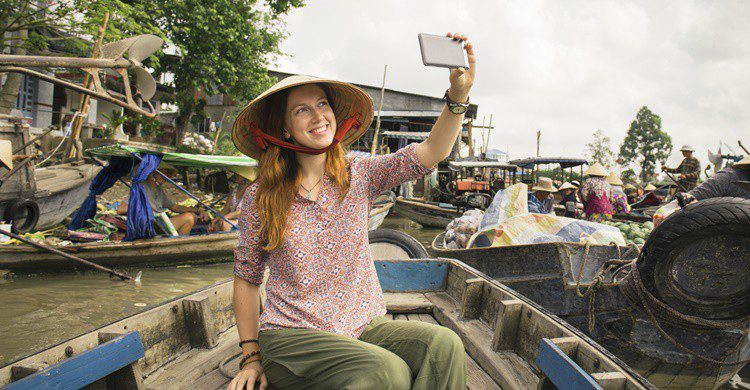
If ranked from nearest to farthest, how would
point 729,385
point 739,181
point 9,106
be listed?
1. point 739,181
2. point 729,385
3. point 9,106

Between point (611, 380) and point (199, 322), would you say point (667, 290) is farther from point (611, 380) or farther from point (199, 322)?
point (199, 322)

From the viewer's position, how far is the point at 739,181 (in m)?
3.64

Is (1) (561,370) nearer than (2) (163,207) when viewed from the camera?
Yes

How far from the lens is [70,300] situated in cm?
568

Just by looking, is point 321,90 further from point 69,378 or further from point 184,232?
point 184,232

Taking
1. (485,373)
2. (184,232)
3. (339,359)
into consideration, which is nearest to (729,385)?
(485,373)

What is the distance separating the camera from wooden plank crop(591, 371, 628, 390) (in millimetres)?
1512

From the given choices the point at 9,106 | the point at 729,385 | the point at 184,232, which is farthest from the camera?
the point at 9,106

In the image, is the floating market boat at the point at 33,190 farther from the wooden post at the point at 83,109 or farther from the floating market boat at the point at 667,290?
the floating market boat at the point at 667,290

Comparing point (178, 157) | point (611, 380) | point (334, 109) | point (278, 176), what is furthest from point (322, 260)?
point (178, 157)

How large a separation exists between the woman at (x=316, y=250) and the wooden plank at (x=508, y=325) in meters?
0.85

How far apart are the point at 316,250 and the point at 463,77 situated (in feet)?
2.71

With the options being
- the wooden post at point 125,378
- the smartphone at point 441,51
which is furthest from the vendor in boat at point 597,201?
the wooden post at point 125,378

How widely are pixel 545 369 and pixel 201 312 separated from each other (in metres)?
1.70
